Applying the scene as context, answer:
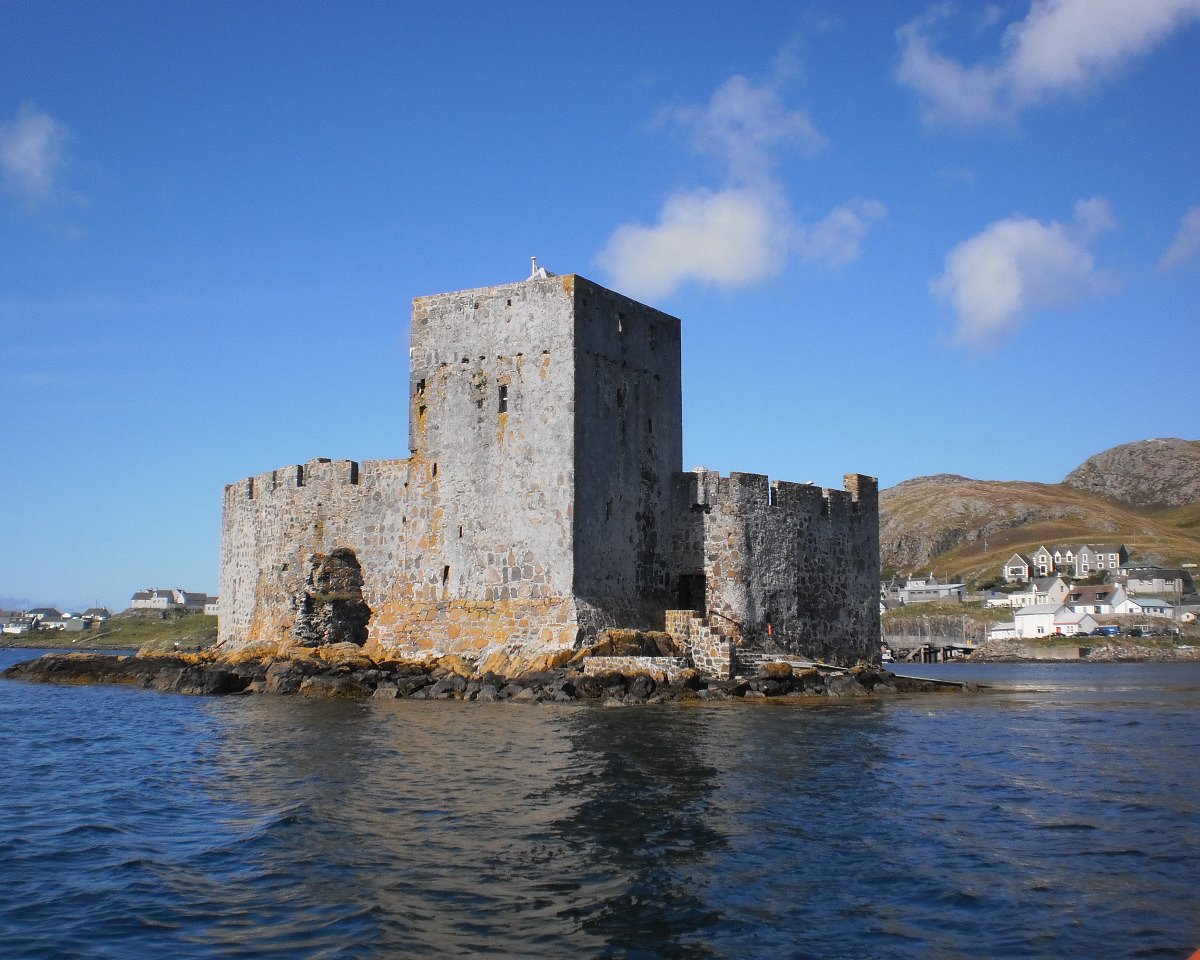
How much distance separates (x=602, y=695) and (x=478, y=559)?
402 centimetres

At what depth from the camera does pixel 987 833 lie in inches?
332

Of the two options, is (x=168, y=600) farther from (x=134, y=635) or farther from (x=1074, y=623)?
(x=1074, y=623)

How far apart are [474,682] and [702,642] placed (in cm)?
418

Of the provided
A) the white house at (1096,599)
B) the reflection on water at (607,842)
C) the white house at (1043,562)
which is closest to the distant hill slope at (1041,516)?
the white house at (1043,562)

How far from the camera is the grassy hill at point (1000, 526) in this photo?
110 m

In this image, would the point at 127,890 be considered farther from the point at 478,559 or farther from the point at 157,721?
the point at 478,559

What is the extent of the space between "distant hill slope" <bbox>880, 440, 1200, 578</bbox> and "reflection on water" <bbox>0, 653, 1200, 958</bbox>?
313 feet

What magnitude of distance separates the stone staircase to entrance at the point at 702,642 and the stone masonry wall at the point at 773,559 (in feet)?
3.24

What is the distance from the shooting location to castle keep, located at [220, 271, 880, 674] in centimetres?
2034

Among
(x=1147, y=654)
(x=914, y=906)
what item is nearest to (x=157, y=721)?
(x=914, y=906)

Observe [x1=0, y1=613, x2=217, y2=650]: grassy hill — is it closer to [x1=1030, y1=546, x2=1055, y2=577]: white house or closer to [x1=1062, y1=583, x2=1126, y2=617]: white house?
[x1=1062, y1=583, x2=1126, y2=617]: white house

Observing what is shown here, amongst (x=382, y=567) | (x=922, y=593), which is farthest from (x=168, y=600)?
(x=382, y=567)

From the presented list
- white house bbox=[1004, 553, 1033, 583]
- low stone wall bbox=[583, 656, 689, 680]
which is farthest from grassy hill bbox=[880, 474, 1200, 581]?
low stone wall bbox=[583, 656, 689, 680]

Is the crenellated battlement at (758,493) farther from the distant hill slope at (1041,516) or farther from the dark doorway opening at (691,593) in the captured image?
the distant hill slope at (1041,516)
